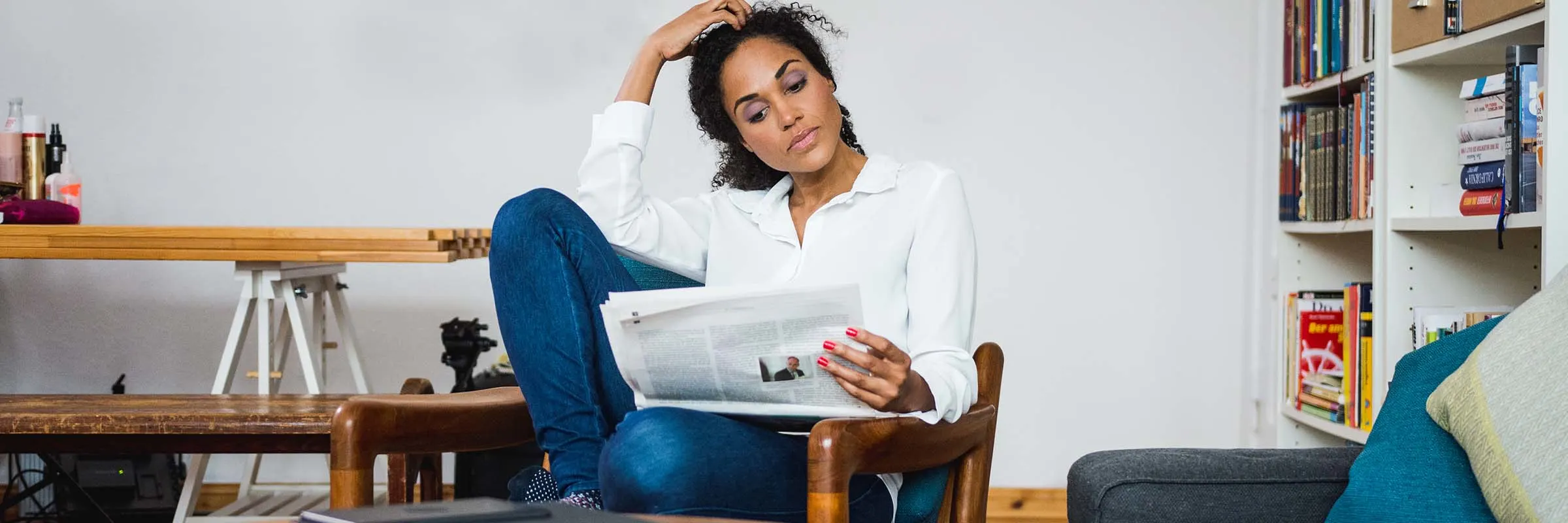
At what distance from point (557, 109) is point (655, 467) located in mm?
1978

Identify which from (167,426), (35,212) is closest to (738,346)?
(167,426)

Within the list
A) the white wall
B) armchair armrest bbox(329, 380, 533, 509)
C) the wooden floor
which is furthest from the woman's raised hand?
the wooden floor

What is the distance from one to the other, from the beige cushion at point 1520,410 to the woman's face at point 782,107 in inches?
30.1

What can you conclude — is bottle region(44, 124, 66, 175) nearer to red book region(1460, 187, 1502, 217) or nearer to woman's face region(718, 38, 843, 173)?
woman's face region(718, 38, 843, 173)

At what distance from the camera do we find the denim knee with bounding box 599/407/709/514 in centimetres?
119

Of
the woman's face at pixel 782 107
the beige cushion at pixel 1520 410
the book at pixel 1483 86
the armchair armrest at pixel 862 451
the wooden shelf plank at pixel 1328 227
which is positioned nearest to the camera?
the beige cushion at pixel 1520 410

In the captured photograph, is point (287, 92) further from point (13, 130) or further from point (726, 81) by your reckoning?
point (726, 81)

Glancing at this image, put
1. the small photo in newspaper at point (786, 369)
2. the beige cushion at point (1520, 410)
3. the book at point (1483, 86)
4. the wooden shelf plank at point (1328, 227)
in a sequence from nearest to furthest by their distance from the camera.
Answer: the beige cushion at point (1520, 410), the small photo in newspaper at point (786, 369), the book at point (1483, 86), the wooden shelf plank at point (1328, 227)

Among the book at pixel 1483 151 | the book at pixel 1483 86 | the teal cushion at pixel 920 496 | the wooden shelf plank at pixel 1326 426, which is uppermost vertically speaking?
the book at pixel 1483 86

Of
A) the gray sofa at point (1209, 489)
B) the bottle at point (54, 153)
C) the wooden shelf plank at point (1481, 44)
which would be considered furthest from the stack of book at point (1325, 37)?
the bottle at point (54, 153)

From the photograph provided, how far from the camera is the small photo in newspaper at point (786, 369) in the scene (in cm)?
122

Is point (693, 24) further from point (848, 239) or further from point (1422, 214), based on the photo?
point (1422, 214)

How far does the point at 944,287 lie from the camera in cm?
148

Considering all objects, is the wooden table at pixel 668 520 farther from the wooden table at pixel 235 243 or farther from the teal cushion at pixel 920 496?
the wooden table at pixel 235 243
